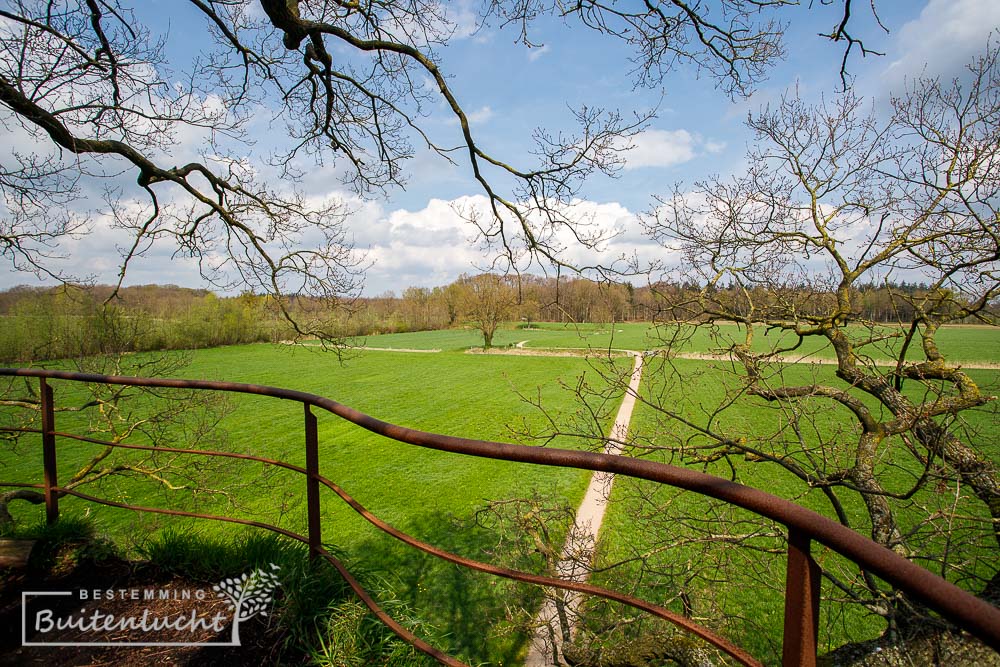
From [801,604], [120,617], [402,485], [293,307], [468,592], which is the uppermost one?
[293,307]

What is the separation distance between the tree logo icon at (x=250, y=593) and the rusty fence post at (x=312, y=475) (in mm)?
252

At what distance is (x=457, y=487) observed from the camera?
10.4m

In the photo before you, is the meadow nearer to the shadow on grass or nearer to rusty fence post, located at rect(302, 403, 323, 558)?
the shadow on grass

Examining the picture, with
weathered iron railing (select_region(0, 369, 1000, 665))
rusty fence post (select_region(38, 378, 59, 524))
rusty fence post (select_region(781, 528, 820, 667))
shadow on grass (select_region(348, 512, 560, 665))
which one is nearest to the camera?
weathered iron railing (select_region(0, 369, 1000, 665))

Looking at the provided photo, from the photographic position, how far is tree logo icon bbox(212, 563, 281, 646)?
6.65 feet

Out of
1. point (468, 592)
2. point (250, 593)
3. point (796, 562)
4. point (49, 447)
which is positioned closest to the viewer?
point (796, 562)

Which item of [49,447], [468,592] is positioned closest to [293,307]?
[49,447]

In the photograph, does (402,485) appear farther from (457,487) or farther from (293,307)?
(293,307)

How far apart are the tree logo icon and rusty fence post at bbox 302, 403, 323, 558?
25 centimetres

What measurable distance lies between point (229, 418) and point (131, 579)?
56.4ft

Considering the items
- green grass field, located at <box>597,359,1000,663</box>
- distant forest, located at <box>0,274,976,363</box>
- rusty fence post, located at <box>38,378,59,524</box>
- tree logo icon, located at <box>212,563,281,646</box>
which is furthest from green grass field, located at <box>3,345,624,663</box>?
green grass field, located at <box>597,359,1000,663</box>

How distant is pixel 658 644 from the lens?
3615 millimetres

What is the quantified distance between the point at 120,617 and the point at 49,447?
1156mm

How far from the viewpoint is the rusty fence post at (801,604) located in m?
0.78
